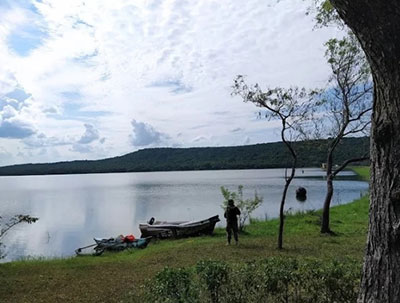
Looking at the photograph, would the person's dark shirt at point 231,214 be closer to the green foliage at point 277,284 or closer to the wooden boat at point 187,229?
the wooden boat at point 187,229

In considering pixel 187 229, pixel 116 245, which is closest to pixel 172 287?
pixel 116 245

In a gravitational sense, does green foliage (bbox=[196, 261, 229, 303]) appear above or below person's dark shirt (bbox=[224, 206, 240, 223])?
above

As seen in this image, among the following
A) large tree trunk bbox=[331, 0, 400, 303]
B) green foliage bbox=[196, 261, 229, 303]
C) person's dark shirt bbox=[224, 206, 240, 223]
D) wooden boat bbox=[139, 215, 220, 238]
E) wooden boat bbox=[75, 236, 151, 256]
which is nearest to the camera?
large tree trunk bbox=[331, 0, 400, 303]

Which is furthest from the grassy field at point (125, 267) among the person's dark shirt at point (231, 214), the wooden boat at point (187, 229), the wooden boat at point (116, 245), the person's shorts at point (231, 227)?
the wooden boat at point (187, 229)

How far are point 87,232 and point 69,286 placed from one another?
59.3ft

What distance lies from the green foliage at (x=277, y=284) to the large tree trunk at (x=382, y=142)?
206cm

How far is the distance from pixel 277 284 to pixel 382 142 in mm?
2843

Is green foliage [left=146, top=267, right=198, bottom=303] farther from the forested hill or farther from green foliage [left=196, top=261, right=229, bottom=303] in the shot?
the forested hill

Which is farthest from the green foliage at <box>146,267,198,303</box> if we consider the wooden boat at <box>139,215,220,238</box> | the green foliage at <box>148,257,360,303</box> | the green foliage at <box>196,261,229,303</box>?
the wooden boat at <box>139,215,220,238</box>

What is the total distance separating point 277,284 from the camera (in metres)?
5.33

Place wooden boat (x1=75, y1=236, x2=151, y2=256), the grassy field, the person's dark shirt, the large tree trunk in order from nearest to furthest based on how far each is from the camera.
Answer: the large tree trunk, the grassy field, the person's dark shirt, wooden boat (x1=75, y1=236, x2=151, y2=256)

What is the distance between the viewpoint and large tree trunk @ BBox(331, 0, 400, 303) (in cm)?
288

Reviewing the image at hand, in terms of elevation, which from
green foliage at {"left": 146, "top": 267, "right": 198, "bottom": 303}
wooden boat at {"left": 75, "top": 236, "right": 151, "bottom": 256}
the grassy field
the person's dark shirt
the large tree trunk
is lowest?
wooden boat at {"left": 75, "top": 236, "right": 151, "bottom": 256}

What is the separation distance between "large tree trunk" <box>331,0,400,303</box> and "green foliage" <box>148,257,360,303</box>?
206 centimetres
